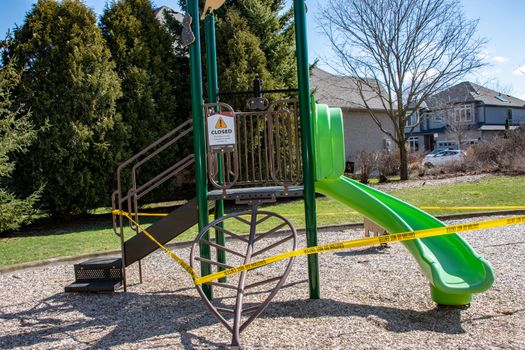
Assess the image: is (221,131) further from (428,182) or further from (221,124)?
(428,182)

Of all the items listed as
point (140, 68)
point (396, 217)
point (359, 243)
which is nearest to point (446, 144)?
point (140, 68)

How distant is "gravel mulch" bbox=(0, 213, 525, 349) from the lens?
378cm

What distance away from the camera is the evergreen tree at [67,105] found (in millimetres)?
11758

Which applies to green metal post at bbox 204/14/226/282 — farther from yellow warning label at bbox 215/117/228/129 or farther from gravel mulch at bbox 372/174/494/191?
gravel mulch at bbox 372/174/494/191

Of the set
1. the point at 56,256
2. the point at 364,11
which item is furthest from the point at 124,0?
the point at 364,11

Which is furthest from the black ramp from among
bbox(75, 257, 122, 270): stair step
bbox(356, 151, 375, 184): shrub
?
bbox(356, 151, 375, 184): shrub

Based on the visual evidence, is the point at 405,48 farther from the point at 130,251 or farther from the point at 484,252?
the point at 130,251

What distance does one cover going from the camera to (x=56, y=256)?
8.05 meters

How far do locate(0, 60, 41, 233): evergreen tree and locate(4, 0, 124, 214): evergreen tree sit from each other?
1.35 feet

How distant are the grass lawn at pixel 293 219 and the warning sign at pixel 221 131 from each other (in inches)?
120

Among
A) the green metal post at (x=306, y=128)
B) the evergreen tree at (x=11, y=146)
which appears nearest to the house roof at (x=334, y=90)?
the evergreen tree at (x=11, y=146)

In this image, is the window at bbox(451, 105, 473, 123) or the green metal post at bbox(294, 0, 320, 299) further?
the window at bbox(451, 105, 473, 123)

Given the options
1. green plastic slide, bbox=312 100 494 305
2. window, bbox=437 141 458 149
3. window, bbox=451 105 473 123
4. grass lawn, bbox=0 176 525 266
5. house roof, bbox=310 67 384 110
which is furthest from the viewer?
window, bbox=437 141 458 149

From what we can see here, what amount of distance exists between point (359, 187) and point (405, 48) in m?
16.1
